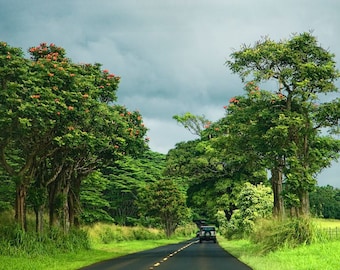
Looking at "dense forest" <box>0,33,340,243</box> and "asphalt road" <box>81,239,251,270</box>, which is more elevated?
"dense forest" <box>0,33,340,243</box>

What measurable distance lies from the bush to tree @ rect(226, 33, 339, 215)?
2.18m

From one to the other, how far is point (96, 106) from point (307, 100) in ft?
40.3

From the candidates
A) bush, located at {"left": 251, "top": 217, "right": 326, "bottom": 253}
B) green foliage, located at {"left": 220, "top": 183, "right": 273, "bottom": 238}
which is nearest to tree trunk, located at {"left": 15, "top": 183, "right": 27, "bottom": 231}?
bush, located at {"left": 251, "top": 217, "right": 326, "bottom": 253}

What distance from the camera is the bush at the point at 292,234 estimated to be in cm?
2700

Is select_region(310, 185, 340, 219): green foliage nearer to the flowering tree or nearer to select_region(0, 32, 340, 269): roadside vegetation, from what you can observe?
select_region(0, 32, 340, 269): roadside vegetation

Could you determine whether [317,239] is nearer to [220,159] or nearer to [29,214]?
[29,214]

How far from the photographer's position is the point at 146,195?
76375mm

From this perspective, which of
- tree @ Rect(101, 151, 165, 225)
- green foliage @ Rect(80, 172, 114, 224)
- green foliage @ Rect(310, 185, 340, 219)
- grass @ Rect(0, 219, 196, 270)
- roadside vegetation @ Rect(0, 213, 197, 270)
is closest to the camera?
grass @ Rect(0, 219, 196, 270)

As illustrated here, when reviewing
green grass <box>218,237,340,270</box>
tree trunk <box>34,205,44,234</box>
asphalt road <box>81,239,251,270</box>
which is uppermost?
tree trunk <box>34,205,44,234</box>

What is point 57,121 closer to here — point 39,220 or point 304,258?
point 39,220

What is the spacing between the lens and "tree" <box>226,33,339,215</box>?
29.4 m

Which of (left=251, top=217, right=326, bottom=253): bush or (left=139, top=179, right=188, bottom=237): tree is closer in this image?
(left=251, top=217, right=326, bottom=253): bush

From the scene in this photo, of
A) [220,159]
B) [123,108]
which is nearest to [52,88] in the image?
[123,108]

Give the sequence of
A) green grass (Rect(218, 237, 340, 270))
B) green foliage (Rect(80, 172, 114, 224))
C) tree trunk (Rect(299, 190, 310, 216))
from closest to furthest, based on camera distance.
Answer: green grass (Rect(218, 237, 340, 270)) → tree trunk (Rect(299, 190, 310, 216)) → green foliage (Rect(80, 172, 114, 224))
